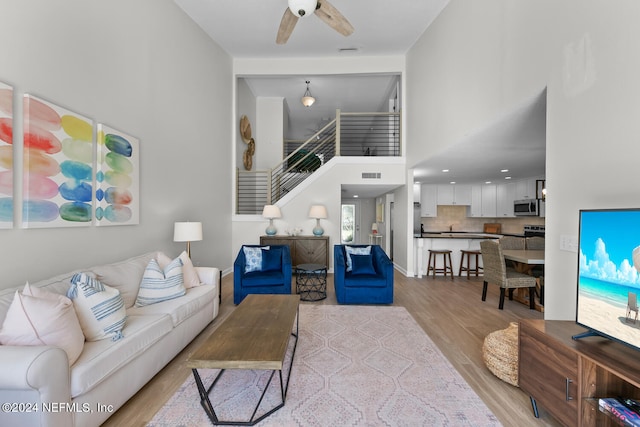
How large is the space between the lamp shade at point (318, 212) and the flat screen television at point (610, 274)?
170 inches

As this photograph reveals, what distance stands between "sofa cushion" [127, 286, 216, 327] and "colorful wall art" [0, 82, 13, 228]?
1133 millimetres

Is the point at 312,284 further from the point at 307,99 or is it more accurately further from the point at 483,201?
the point at 483,201

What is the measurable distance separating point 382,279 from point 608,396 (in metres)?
2.55

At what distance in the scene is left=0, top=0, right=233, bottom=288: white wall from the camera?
2105 millimetres

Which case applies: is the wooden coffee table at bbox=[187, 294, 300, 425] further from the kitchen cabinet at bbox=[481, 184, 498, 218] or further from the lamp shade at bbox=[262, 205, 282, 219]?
the kitchen cabinet at bbox=[481, 184, 498, 218]

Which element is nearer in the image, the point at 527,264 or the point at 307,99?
the point at 527,264

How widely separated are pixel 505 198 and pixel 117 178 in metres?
8.93

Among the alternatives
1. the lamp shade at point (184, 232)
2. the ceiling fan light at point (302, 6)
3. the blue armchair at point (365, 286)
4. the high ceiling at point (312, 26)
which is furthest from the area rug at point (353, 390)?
the high ceiling at point (312, 26)

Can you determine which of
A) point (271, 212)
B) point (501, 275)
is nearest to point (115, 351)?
point (271, 212)

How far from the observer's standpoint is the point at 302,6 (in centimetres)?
274

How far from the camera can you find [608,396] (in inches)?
57.2

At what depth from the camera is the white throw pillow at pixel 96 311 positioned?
1828 millimetres

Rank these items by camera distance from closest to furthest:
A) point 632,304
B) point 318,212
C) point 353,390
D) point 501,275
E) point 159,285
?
point 632,304 < point 353,390 < point 159,285 < point 501,275 < point 318,212

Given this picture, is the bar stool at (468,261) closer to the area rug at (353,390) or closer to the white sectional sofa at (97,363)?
the area rug at (353,390)
